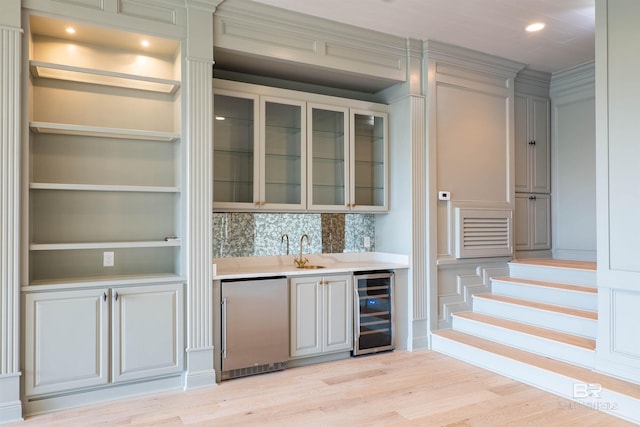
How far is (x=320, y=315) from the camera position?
3881 mm

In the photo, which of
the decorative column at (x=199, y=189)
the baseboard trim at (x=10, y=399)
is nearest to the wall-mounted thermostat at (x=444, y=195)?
the decorative column at (x=199, y=189)

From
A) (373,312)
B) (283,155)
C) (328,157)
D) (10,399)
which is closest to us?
(10,399)

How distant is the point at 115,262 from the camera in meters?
3.47

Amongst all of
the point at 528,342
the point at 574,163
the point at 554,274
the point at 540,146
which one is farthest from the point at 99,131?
the point at 574,163

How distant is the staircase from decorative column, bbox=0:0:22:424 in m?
3.39

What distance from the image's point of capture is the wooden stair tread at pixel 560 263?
443 centimetres

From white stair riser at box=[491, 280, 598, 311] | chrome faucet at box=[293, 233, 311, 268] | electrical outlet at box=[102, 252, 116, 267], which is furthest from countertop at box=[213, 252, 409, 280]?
white stair riser at box=[491, 280, 598, 311]

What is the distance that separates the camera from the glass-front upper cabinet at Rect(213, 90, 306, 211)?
12.4 feet

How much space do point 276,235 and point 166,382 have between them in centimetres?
158

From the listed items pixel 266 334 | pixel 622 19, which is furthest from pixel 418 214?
pixel 622 19

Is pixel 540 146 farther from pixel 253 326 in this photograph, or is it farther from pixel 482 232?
pixel 253 326

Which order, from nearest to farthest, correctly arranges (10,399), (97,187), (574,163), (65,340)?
(10,399)
(65,340)
(97,187)
(574,163)

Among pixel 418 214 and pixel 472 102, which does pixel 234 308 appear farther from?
pixel 472 102

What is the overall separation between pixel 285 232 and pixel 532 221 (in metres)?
2.92
